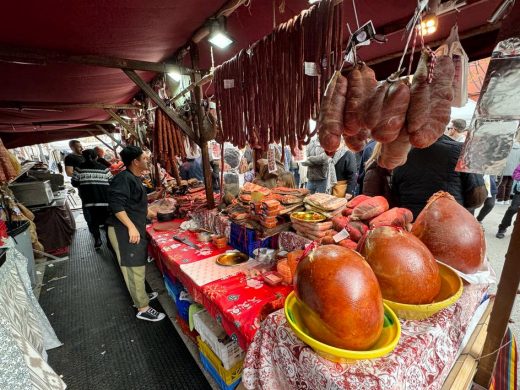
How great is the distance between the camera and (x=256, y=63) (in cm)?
220

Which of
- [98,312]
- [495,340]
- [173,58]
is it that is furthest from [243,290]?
[173,58]

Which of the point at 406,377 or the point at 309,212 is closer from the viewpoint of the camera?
the point at 406,377

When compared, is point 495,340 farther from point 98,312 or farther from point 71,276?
point 71,276

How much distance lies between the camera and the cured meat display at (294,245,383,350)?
0.90 metres

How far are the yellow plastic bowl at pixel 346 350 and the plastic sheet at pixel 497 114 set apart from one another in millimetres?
723

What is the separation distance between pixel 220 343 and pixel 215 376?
55 centimetres

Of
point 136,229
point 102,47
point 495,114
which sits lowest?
point 136,229

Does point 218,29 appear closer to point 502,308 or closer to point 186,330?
point 502,308

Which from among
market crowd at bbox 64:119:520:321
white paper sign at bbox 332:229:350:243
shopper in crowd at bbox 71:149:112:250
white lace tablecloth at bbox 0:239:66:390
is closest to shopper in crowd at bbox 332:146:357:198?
market crowd at bbox 64:119:520:321

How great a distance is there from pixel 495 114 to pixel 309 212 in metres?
1.86

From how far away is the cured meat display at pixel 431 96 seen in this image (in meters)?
1.16

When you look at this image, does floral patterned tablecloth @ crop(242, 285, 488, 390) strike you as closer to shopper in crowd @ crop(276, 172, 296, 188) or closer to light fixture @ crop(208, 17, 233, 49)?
light fixture @ crop(208, 17, 233, 49)

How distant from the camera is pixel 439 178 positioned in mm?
2580

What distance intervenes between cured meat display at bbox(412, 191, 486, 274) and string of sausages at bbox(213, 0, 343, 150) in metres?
0.99
